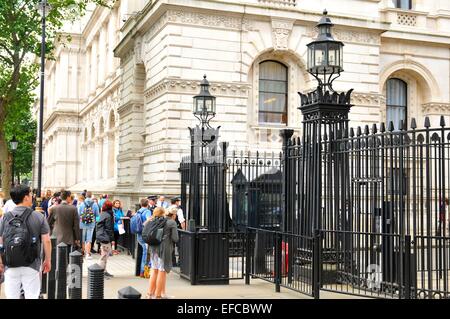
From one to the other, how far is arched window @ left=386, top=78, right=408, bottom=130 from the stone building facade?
0.15 ft

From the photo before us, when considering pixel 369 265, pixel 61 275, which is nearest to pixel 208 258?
pixel 369 265

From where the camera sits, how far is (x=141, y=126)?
28016 mm

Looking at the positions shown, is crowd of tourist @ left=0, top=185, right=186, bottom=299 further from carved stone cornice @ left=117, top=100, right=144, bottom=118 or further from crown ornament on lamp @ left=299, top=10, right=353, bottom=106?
carved stone cornice @ left=117, top=100, right=144, bottom=118

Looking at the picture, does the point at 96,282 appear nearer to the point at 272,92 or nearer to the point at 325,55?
the point at 325,55

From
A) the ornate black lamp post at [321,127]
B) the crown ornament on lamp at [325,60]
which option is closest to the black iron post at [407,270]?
the ornate black lamp post at [321,127]

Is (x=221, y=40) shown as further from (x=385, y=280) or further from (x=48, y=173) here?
(x=48, y=173)

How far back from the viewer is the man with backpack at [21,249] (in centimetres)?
716

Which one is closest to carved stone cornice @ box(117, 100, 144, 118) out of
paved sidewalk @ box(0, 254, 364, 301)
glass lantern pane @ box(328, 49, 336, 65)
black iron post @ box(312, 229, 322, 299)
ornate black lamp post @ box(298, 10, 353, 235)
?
paved sidewalk @ box(0, 254, 364, 301)

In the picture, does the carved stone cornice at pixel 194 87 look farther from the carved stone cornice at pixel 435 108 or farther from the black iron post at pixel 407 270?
the black iron post at pixel 407 270

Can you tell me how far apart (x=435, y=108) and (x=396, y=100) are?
1726 mm

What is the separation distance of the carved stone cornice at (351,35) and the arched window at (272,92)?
5.65ft

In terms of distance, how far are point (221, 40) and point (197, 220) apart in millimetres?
10905

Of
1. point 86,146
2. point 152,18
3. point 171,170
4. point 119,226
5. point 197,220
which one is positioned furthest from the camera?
point 86,146
